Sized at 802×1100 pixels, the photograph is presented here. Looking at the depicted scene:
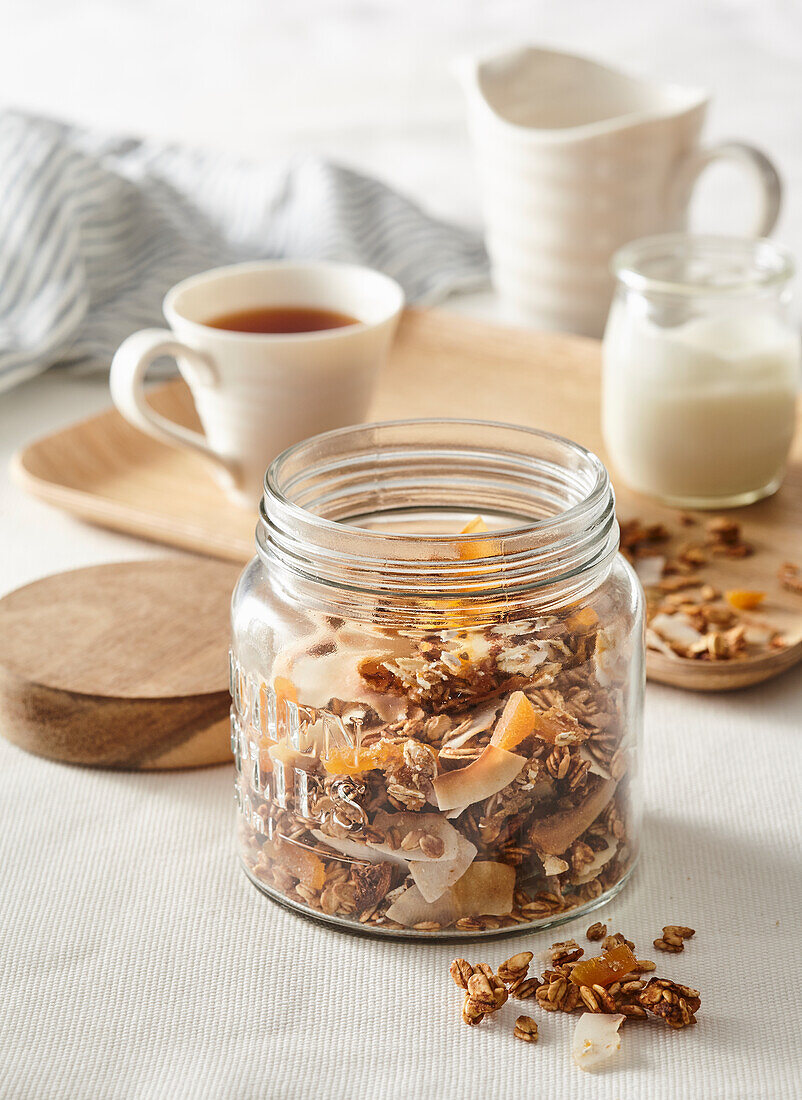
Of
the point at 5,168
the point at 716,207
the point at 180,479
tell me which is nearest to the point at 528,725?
the point at 180,479

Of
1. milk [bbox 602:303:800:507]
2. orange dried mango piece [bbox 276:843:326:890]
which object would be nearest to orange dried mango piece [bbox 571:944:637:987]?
orange dried mango piece [bbox 276:843:326:890]

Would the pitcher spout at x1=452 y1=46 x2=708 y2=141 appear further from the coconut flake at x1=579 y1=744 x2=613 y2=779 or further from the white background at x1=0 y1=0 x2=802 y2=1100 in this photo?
the coconut flake at x1=579 y1=744 x2=613 y2=779

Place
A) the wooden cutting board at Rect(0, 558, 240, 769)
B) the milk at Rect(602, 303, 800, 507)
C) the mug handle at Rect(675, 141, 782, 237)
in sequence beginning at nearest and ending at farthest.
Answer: the wooden cutting board at Rect(0, 558, 240, 769) < the milk at Rect(602, 303, 800, 507) < the mug handle at Rect(675, 141, 782, 237)

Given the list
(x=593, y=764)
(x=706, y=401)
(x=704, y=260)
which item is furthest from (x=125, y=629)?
(x=704, y=260)

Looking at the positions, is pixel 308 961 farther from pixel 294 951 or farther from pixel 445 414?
pixel 445 414

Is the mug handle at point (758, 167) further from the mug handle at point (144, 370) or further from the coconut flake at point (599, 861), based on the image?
the coconut flake at point (599, 861)
